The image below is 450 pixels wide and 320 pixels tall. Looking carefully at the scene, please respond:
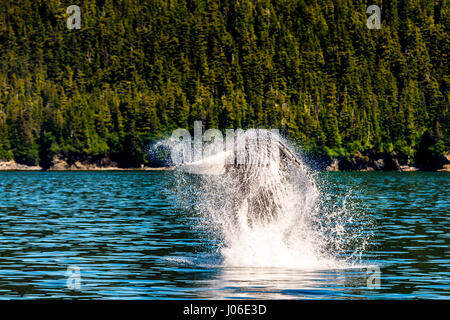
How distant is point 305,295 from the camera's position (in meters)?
20.1

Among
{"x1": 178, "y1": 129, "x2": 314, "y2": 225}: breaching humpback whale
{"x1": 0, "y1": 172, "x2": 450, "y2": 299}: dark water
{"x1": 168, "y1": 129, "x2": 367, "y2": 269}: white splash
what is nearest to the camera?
{"x1": 0, "y1": 172, "x2": 450, "y2": 299}: dark water

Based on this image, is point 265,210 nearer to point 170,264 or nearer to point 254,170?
point 254,170

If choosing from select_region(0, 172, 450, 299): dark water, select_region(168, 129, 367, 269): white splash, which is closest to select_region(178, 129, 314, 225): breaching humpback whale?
select_region(168, 129, 367, 269): white splash

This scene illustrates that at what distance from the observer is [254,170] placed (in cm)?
2384

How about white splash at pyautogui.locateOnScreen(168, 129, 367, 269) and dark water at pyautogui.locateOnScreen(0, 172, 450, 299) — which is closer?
dark water at pyautogui.locateOnScreen(0, 172, 450, 299)

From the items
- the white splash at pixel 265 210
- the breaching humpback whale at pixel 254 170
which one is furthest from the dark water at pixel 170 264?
the breaching humpback whale at pixel 254 170

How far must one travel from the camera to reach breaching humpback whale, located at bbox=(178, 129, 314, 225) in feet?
75.8

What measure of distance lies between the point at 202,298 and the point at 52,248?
13.6 meters

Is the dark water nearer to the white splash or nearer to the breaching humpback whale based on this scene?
the white splash

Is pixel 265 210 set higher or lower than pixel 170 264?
higher

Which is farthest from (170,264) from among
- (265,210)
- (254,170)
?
(254,170)

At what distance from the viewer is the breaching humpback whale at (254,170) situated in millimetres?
23109
